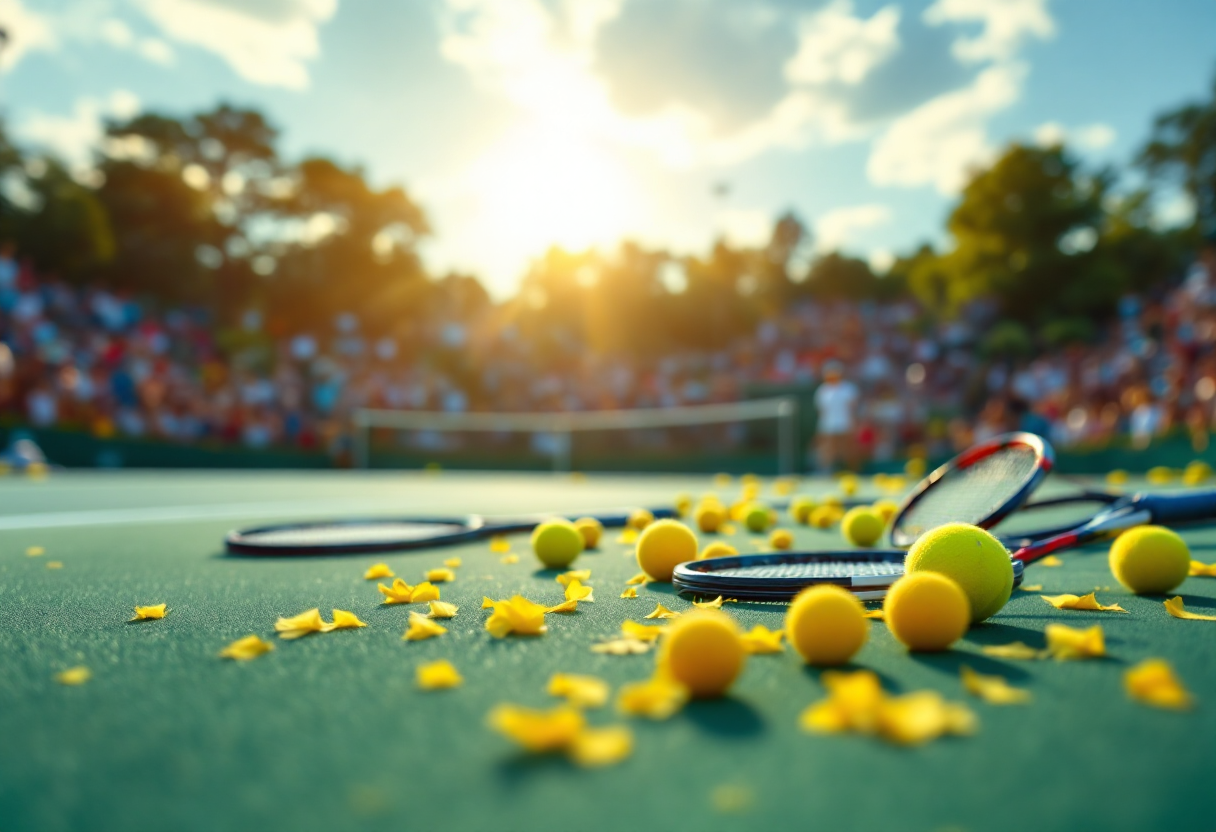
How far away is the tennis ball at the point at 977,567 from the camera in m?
1.76

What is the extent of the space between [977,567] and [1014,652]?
1.02 feet

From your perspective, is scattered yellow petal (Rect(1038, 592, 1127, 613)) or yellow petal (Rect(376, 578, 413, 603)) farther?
yellow petal (Rect(376, 578, 413, 603))

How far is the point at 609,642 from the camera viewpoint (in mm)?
1636

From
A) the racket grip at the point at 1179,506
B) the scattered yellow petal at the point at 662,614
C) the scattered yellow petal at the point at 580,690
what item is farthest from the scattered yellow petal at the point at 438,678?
the racket grip at the point at 1179,506

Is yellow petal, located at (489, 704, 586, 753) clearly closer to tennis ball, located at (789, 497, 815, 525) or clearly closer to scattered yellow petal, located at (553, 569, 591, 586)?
scattered yellow petal, located at (553, 569, 591, 586)

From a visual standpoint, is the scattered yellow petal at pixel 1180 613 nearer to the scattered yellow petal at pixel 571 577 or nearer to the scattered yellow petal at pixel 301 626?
the scattered yellow petal at pixel 571 577

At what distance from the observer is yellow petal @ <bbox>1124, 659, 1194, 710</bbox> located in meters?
1.12

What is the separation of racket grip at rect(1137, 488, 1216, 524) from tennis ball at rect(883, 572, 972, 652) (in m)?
1.53

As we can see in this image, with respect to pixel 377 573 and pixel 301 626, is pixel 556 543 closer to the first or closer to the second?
pixel 377 573

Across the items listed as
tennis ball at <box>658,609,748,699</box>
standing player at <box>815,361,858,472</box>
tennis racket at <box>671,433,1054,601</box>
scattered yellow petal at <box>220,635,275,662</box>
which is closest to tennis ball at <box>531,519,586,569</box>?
tennis racket at <box>671,433,1054,601</box>

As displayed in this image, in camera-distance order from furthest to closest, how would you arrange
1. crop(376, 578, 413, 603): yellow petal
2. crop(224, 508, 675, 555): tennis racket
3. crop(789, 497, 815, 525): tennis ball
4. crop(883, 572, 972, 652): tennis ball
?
crop(789, 497, 815, 525): tennis ball
crop(224, 508, 675, 555): tennis racket
crop(376, 578, 413, 603): yellow petal
crop(883, 572, 972, 652): tennis ball

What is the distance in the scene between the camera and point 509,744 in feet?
3.48

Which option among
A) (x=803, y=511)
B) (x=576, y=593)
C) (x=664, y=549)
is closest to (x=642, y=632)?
(x=576, y=593)

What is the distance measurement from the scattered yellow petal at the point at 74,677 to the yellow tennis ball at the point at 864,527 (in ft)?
9.11
